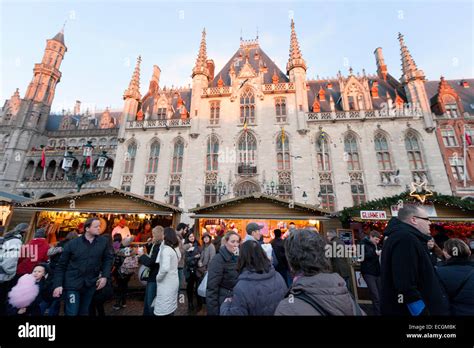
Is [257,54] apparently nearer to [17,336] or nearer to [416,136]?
[416,136]

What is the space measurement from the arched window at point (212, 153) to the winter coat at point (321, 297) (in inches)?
705

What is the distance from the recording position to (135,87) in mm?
23172

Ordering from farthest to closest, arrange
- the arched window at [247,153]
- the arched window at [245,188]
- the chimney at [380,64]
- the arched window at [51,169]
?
the arched window at [51,169], the chimney at [380,64], the arched window at [247,153], the arched window at [245,188]

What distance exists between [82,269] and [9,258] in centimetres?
136

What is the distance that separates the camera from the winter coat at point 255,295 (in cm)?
198

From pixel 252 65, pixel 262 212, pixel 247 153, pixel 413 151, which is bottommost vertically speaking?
pixel 262 212

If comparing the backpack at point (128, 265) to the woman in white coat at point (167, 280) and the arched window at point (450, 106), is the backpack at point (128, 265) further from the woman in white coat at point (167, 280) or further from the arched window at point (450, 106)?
the arched window at point (450, 106)

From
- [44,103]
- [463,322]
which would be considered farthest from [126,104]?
[463,322]

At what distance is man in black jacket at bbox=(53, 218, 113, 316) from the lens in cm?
352

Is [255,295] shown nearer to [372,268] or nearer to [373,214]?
[372,268]

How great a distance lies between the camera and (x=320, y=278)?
157cm

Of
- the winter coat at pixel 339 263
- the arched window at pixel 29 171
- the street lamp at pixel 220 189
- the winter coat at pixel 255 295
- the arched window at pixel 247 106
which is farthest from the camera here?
the arched window at pixel 29 171

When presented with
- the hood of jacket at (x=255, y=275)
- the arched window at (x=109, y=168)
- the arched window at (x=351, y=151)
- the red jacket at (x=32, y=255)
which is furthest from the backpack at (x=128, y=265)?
the arched window at (x=109, y=168)

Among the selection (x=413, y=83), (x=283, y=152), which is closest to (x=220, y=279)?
(x=283, y=152)
